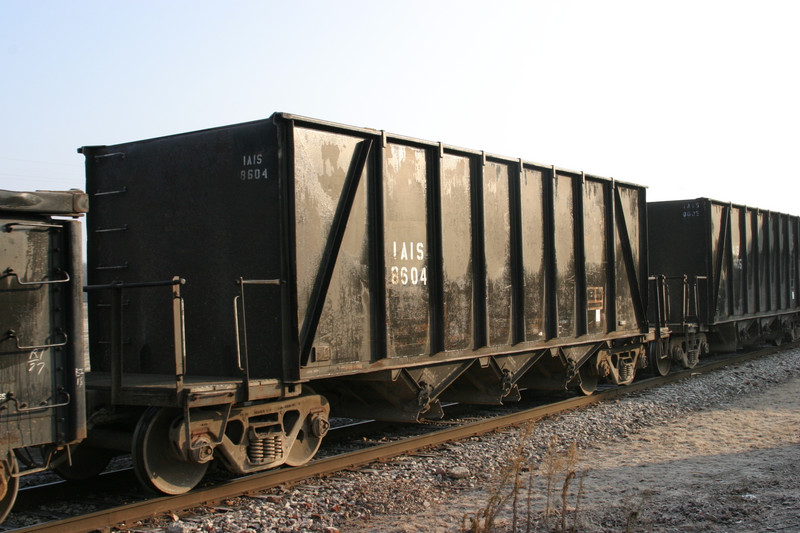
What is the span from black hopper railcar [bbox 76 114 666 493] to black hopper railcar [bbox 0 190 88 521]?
3.08 ft

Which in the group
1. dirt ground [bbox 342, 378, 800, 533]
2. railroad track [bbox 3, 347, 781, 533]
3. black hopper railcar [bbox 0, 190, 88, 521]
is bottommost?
dirt ground [bbox 342, 378, 800, 533]

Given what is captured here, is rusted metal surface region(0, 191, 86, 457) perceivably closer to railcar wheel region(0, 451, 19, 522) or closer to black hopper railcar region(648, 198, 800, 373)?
railcar wheel region(0, 451, 19, 522)

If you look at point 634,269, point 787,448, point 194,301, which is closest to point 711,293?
point 634,269

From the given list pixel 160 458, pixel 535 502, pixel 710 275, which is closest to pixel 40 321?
pixel 160 458

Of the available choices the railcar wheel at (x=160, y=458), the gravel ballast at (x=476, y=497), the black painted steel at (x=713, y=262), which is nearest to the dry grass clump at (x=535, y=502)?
the gravel ballast at (x=476, y=497)

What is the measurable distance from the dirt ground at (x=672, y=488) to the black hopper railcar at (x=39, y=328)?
2289 millimetres

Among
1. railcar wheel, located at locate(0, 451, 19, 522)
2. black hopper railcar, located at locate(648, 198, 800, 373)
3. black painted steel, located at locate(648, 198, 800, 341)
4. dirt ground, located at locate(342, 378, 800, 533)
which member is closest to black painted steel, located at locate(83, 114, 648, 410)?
dirt ground, located at locate(342, 378, 800, 533)

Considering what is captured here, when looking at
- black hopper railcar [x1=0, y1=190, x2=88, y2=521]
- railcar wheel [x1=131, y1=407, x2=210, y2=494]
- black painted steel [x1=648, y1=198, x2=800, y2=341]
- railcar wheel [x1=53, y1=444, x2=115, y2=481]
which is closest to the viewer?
black hopper railcar [x1=0, y1=190, x2=88, y2=521]

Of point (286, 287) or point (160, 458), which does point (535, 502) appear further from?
point (160, 458)

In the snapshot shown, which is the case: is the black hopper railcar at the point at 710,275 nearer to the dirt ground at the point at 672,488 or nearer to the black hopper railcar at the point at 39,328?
the dirt ground at the point at 672,488

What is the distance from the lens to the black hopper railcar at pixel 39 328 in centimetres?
486

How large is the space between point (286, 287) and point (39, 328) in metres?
2.24

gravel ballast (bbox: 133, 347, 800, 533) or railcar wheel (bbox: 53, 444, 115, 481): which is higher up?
railcar wheel (bbox: 53, 444, 115, 481)

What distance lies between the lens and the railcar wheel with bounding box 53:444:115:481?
6711 mm
